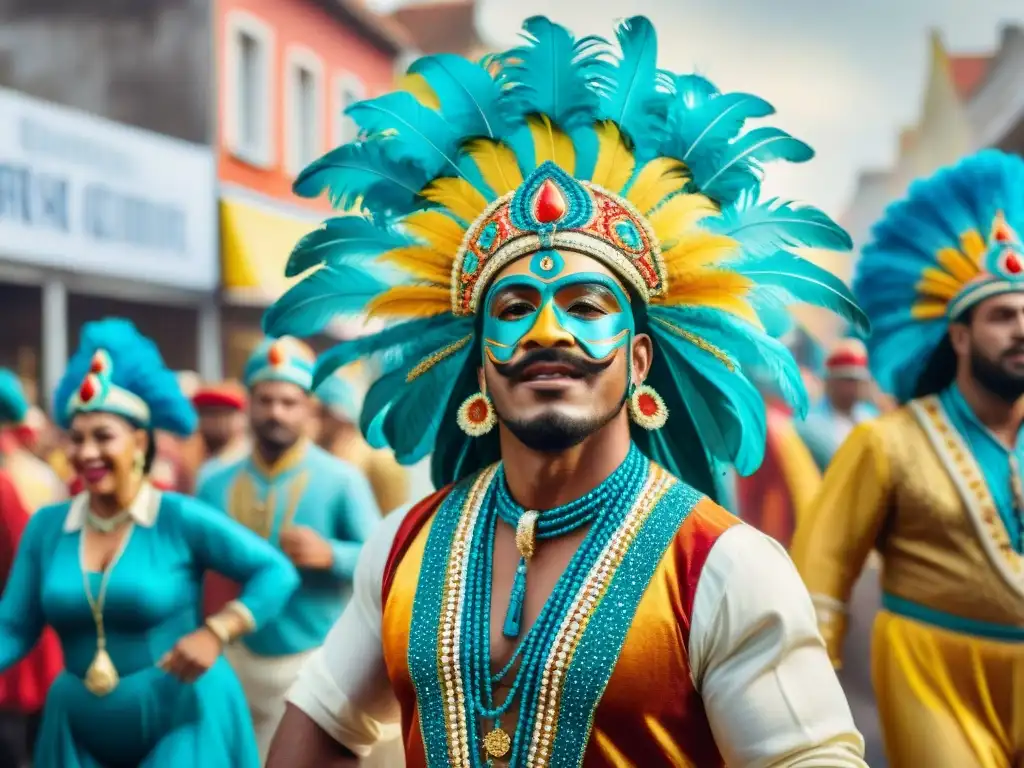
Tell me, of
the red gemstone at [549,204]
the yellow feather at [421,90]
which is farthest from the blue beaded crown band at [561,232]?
the yellow feather at [421,90]

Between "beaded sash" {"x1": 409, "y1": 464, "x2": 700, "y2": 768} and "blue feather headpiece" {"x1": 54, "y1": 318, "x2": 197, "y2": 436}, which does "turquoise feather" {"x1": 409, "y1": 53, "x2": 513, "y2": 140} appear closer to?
"beaded sash" {"x1": 409, "y1": 464, "x2": 700, "y2": 768}

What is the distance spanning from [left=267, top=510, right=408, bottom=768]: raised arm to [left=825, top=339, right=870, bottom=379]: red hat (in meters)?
5.98

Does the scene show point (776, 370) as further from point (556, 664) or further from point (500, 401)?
point (556, 664)

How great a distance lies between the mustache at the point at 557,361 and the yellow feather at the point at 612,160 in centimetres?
43

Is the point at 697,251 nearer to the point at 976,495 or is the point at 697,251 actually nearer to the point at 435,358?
the point at 435,358

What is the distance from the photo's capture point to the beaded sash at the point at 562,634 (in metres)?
2.36

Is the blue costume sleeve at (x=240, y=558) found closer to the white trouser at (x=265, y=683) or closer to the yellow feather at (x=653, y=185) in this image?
the white trouser at (x=265, y=683)

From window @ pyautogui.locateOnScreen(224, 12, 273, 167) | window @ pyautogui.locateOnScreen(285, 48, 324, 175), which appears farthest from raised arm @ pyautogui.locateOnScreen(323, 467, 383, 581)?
window @ pyautogui.locateOnScreen(285, 48, 324, 175)

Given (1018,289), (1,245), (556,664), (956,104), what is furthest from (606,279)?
(956,104)

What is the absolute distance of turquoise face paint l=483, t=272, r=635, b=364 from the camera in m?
2.53

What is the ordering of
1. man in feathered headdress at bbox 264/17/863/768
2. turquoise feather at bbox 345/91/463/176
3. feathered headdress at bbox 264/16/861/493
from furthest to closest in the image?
turquoise feather at bbox 345/91/463/176 → feathered headdress at bbox 264/16/861/493 → man in feathered headdress at bbox 264/17/863/768

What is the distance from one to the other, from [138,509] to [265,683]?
4.88ft

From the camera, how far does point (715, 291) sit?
9.06ft

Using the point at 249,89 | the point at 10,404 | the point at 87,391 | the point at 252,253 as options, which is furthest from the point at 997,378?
the point at 249,89
